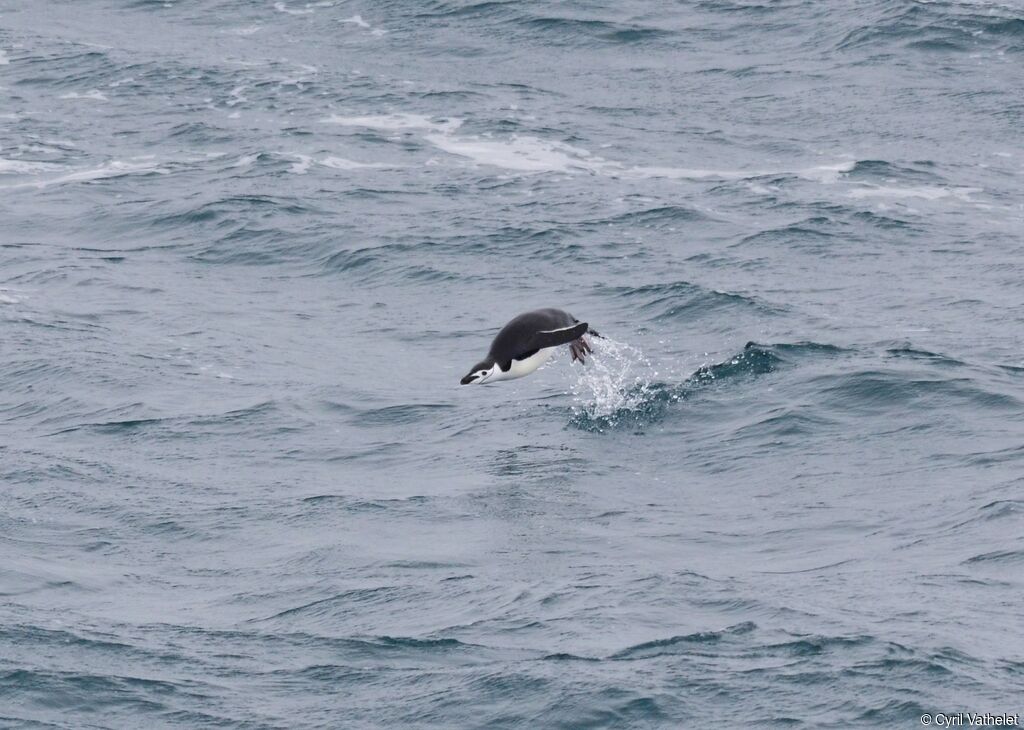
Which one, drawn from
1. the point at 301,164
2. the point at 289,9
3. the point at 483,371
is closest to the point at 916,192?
the point at 301,164

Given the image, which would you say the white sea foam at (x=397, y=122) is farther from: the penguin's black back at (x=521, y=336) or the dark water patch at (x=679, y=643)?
the dark water patch at (x=679, y=643)

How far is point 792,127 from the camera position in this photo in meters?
45.3

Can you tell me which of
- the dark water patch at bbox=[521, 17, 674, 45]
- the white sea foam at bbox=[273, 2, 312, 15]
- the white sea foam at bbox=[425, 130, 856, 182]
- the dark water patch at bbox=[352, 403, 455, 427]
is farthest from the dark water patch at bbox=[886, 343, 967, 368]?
the white sea foam at bbox=[273, 2, 312, 15]

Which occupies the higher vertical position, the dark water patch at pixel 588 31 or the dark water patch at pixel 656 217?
the dark water patch at pixel 588 31

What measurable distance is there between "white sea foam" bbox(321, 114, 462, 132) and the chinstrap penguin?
2264 cm

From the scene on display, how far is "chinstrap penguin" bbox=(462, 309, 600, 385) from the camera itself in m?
23.9

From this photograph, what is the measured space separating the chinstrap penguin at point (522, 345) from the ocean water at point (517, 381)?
6.28 ft

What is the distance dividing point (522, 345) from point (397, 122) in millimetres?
24001

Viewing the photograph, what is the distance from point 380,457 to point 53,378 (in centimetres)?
691

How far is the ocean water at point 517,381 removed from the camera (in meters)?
19.9

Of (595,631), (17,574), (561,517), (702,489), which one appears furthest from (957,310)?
(17,574)

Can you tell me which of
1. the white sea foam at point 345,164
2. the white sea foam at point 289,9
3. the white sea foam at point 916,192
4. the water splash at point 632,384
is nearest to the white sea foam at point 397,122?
the white sea foam at point 345,164

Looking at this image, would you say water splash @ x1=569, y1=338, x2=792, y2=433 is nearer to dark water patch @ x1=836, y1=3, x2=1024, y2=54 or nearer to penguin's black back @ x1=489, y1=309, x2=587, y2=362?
penguin's black back @ x1=489, y1=309, x2=587, y2=362

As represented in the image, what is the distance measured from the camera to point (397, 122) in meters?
47.1
